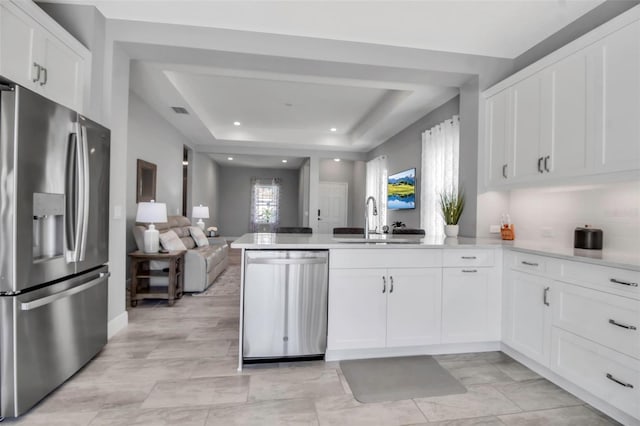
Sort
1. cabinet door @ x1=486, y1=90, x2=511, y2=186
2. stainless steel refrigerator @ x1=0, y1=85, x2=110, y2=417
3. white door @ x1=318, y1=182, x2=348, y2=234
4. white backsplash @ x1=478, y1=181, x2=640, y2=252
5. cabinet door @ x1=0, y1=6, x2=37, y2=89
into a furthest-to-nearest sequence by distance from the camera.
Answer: white door @ x1=318, y1=182, x2=348, y2=234 < cabinet door @ x1=486, y1=90, x2=511, y2=186 < white backsplash @ x1=478, y1=181, x2=640, y2=252 < cabinet door @ x1=0, y1=6, x2=37, y2=89 < stainless steel refrigerator @ x1=0, y1=85, x2=110, y2=417

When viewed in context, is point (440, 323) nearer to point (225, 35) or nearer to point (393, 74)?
point (393, 74)

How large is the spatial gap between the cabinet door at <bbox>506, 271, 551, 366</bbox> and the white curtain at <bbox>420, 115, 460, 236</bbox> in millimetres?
1868

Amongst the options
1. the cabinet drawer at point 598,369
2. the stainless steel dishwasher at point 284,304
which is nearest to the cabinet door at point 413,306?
the stainless steel dishwasher at point 284,304

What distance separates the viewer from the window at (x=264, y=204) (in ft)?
39.0

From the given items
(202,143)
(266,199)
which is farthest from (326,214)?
(202,143)

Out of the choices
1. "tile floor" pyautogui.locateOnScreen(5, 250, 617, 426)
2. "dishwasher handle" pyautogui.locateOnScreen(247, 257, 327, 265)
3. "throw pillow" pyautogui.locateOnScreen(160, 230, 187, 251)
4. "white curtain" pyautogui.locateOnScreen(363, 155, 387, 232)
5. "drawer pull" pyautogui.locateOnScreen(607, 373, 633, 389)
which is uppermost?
"white curtain" pyautogui.locateOnScreen(363, 155, 387, 232)

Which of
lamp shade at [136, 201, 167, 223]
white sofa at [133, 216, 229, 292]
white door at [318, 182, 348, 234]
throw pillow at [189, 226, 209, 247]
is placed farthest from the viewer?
white door at [318, 182, 348, 234]

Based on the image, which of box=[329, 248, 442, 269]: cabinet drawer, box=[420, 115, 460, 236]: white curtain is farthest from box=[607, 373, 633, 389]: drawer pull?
box=[420, 115, 460, 236]: white curtain

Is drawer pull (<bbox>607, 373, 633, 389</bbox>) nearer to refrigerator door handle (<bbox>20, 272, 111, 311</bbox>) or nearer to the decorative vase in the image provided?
the decorative vase

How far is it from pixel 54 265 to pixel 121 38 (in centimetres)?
210

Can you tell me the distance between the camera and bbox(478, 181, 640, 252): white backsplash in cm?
220

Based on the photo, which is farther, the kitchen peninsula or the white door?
the white door

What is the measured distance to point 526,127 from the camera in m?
2.71

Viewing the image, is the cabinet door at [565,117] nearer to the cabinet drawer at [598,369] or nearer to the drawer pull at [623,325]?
the drawer pull at [623,325]
